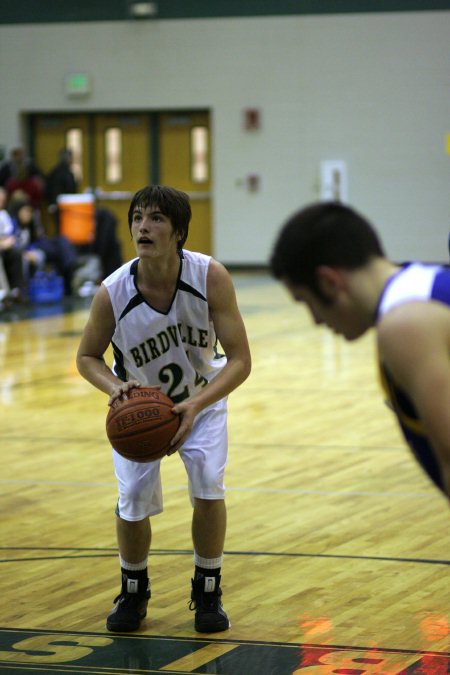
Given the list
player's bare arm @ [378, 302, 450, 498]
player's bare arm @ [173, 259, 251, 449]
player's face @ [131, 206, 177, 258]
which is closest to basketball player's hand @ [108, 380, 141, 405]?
player's bare arm @ [173, 259, 251, 449]

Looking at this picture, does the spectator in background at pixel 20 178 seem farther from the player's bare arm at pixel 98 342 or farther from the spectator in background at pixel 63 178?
the player's bare arm at pixel 98 342

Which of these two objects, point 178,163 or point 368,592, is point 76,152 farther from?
point 368,592

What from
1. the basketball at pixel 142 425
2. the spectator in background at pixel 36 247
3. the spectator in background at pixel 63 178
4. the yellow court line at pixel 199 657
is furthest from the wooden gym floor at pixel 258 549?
the spectator in background at pixel 63 178

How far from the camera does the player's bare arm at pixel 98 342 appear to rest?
12.3 ft

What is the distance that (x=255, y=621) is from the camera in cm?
386

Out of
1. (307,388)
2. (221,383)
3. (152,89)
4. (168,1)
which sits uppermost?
(168,1)

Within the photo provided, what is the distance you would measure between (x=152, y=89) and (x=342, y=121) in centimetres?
295

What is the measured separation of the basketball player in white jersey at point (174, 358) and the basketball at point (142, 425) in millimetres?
175

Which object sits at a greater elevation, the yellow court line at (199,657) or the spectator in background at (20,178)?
the spectator in background at (20,178)

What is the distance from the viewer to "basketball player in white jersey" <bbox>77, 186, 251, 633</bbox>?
3764 mm

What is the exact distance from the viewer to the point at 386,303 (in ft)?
6.95

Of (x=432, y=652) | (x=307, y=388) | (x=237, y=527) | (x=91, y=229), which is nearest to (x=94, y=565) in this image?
(x=237, y=527)

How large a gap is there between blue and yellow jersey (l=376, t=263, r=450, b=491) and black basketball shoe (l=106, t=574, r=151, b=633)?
5.86 feet

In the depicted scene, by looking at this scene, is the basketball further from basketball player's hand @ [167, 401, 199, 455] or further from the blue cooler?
the blue cooler
